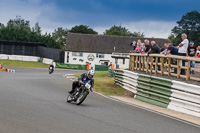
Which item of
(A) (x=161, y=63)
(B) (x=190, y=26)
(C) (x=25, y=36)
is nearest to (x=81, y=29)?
(C) (x=25, y=36)

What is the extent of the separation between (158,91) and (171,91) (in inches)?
39.4

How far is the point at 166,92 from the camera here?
14.0m

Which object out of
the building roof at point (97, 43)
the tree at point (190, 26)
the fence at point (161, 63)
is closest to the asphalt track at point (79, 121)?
the fence at point (161, 63)

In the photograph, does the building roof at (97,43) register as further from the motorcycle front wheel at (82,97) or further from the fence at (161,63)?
the motorcycle front wheel at (82,97)

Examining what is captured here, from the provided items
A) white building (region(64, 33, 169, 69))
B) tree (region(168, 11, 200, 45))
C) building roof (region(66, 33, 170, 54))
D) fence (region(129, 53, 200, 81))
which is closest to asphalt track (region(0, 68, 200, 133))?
fence (region(129, 53, 200, 81))

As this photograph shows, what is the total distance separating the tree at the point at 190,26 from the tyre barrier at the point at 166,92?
66.1 meters

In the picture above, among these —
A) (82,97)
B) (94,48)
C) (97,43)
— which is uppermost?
(97,43)

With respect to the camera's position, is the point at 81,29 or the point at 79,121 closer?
the point at 79,121

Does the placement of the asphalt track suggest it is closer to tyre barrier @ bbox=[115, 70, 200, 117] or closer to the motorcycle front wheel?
the motorcycle front wheel

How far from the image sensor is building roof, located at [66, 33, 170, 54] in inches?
2975

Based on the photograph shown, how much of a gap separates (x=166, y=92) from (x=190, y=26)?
7164cm

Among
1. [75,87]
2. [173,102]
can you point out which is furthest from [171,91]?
[75,87]

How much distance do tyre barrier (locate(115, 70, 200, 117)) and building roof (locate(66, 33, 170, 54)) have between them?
57.4 metres

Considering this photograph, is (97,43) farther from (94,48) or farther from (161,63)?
(161,63)
